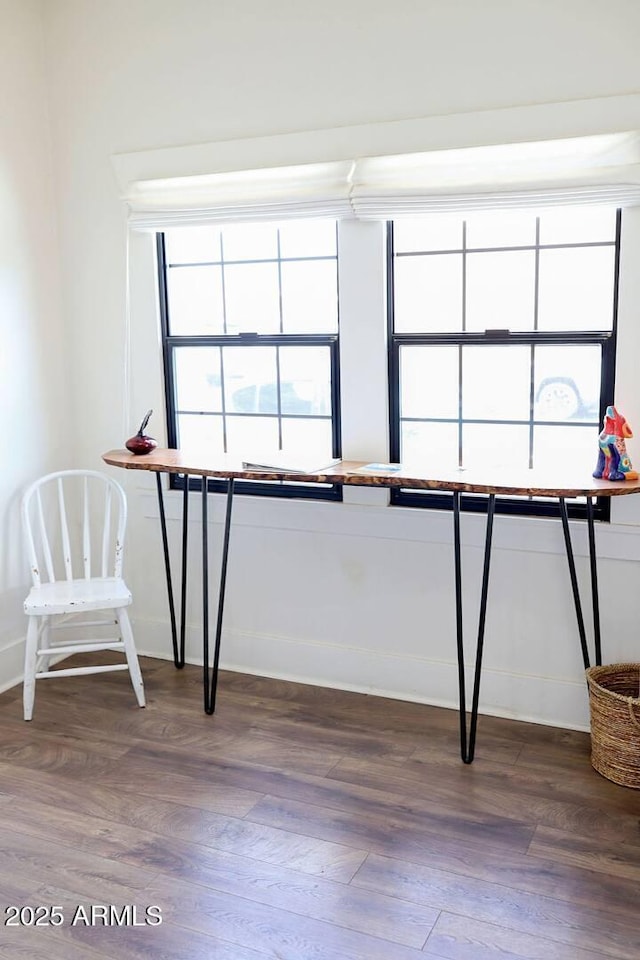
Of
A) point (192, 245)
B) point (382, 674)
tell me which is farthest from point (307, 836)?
point (192, 245)

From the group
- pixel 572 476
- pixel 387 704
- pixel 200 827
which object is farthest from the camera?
pixel 387 704

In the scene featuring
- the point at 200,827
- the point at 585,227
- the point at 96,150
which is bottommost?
the point at 200,827

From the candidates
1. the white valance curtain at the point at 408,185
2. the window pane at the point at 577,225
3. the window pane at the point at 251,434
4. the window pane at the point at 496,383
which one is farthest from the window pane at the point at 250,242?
the window pane at the point at 577,225

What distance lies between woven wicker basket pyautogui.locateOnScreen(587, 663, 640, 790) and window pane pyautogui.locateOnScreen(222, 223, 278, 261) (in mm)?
2075

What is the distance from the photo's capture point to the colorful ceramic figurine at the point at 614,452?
9.61 ft

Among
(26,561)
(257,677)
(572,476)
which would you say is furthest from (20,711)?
(572,476)

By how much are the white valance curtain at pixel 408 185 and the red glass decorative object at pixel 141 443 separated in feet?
2.84

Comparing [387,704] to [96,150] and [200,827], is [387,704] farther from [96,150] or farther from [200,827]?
[96,150]

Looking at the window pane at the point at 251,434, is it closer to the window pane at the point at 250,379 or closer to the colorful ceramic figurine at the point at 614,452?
the window pane at the point at 250,379

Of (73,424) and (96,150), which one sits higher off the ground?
(96,150)

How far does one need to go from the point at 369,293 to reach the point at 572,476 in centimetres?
106

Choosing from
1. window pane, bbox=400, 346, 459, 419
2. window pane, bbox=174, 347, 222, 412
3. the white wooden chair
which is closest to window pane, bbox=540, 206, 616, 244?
window pane, bbox=400, 346, 459, 419

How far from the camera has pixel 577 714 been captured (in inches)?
131

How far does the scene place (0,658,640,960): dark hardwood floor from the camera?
7.59 feet
